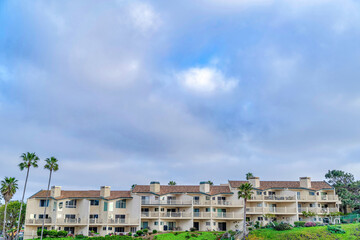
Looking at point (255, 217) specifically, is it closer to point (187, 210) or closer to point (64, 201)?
point (187, 210)

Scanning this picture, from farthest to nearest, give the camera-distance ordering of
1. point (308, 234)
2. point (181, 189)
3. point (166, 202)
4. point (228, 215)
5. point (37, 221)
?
point (181, 189), point (228, 215), point (166, 202), point (37, 221), point (308, 234)

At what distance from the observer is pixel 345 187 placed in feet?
218

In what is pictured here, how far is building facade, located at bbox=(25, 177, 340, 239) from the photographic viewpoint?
56.1 metres

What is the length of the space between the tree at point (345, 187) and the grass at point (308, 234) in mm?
14402

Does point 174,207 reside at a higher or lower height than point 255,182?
lower

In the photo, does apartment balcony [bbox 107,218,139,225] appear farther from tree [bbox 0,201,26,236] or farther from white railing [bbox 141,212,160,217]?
tree [bbox 0,201,26,236]

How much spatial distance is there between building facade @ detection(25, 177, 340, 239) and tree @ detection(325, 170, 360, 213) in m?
2.07

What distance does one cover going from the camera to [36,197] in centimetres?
5669

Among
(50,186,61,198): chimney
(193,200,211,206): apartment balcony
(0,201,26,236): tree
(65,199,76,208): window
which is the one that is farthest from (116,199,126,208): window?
(0,201,26,236): tree

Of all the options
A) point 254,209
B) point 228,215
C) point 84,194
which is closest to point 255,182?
point 254,209

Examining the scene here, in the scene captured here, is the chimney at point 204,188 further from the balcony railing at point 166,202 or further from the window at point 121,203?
the window at point 121,203

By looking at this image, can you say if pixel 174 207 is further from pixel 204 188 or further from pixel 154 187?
pixel 204 188

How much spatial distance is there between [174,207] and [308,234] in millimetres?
24052

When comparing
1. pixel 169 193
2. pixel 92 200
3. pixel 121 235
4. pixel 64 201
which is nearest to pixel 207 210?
pixel 169 193
